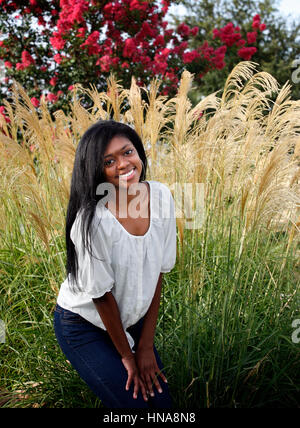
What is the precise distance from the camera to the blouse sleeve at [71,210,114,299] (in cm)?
149

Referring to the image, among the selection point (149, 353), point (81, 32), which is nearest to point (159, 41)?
point (81, 32)

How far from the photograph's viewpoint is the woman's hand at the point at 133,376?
1523 millimetres

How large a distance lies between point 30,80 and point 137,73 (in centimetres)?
205

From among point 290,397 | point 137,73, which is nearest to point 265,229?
point 290,397

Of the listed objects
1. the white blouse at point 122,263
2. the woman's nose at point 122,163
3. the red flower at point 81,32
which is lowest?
the white blouse at point 122,263

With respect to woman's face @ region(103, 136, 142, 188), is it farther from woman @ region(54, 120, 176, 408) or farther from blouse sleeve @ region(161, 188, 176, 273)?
blouse sleeve @ region(161, 188, 176, 273)

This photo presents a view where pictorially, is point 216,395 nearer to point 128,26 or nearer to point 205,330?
point 205,330

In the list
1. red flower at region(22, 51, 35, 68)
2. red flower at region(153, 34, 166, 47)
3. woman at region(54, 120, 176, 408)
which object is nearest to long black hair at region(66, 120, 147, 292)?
woman at region(54, 120, 176, 408)

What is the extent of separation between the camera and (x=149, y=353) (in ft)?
5.37

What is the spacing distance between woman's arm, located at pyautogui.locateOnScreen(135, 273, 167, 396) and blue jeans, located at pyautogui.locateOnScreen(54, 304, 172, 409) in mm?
52

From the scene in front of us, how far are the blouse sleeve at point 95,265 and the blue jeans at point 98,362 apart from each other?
0.20 meters

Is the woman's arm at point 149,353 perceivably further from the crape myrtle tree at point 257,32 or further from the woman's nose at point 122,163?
the crape myrtle tree at point 257,32

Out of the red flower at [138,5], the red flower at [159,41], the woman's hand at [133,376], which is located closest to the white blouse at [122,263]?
the woman's hand at [133,376]

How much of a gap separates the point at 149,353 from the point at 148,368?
6 cm
